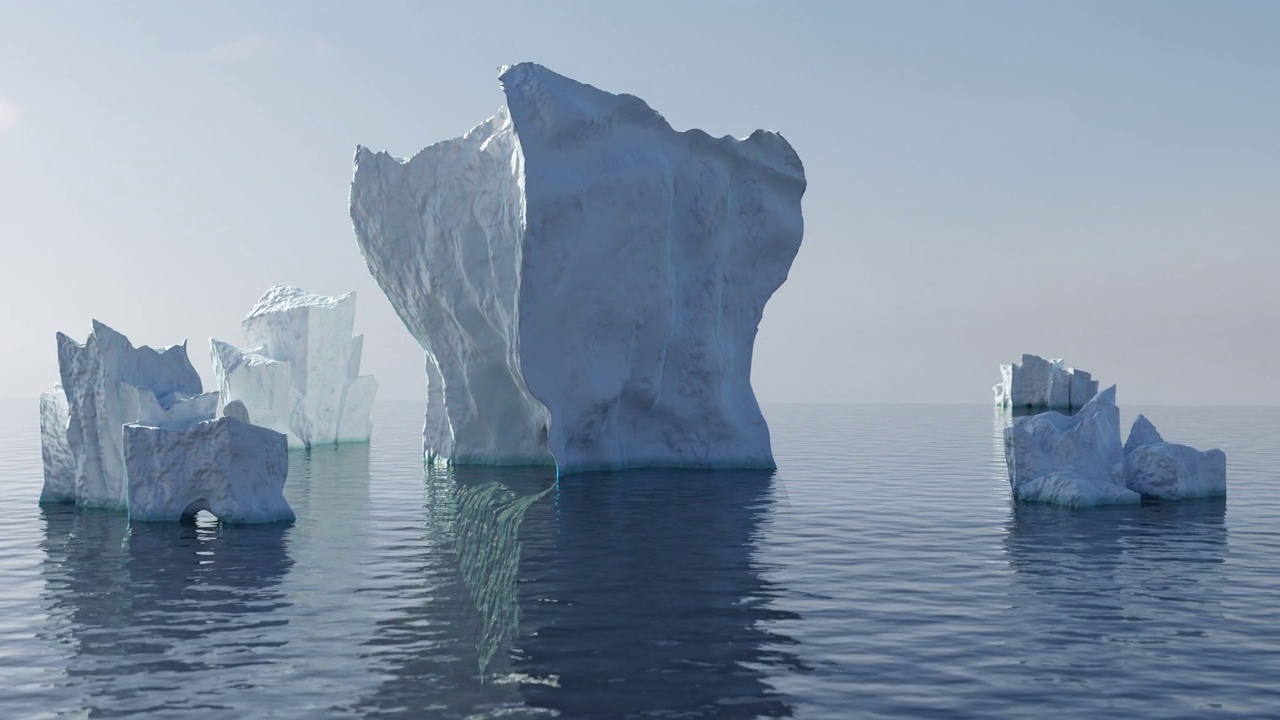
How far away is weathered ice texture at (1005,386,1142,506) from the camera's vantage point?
22250mm

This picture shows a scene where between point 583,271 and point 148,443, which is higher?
point 583,271

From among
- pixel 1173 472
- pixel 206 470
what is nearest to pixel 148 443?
pixel 206 470

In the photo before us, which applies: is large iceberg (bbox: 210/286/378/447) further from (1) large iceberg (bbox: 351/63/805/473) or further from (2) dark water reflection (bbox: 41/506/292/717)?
(2) dark water reflection (bbox: 41/506/292/717)

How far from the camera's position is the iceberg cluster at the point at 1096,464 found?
888 inches

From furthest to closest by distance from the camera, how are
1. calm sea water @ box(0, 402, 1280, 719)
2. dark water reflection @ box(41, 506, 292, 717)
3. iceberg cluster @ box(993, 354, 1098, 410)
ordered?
1. iceberg cluster @ box(993, 354, 1098, 410)
2. dark water reflection @ box(41, 506, 292, 717)
3. calm sea water @ box(0, 402, 1280, 719)

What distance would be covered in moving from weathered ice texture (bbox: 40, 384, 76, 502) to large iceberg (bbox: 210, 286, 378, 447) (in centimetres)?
1457

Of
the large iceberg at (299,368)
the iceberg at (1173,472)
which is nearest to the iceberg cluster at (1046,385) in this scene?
the large iceberg at (299,368)

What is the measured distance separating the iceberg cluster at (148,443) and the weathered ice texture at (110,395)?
0.06ft

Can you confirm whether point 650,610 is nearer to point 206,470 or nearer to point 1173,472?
point 206,470

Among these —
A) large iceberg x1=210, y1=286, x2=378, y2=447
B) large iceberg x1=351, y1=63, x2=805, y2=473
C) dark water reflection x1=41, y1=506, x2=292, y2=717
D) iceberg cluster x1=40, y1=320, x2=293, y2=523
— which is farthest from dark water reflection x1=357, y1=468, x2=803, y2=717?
large iceberg x1=210, y1=286, x2=378, y2=447

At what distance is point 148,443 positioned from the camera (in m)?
19.5

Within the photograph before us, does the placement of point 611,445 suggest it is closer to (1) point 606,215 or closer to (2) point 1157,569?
(1) point 606,215

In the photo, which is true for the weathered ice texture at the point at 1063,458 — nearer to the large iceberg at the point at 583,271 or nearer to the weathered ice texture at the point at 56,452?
the large iceberg at the point at 583,271

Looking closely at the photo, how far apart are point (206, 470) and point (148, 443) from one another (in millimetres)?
1078
